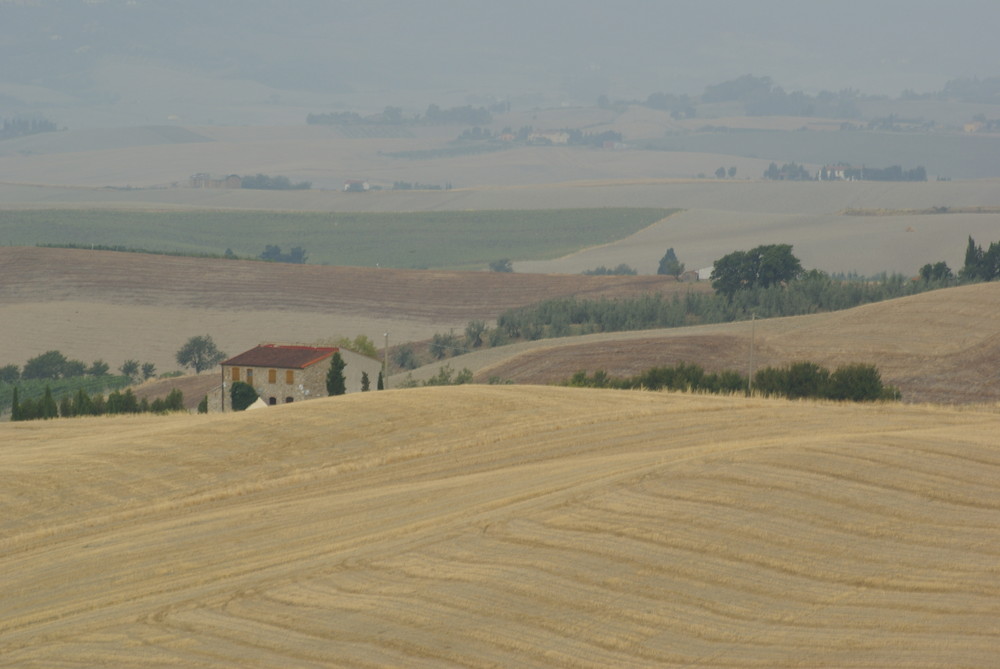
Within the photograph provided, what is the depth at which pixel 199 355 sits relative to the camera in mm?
126188

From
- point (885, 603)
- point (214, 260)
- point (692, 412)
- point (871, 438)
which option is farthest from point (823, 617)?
point (214, 260)

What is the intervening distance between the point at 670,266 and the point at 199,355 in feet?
201

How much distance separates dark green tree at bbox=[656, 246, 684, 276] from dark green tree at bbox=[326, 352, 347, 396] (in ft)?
285

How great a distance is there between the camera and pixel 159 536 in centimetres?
3709

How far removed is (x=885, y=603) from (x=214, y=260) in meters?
148

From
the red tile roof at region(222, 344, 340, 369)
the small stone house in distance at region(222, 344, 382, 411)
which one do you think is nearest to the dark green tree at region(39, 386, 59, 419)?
the small stone house in distance at region(222, 344, 382, 411)

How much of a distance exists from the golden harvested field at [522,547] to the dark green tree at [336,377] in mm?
33702

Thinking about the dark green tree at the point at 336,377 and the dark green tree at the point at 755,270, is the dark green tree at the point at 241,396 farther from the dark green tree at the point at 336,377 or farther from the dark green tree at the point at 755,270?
Result: the dark green tree at the point at 755,270

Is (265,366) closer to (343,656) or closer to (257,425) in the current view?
(257,425)

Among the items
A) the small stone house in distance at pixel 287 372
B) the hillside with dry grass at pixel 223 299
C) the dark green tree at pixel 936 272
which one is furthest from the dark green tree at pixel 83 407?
the dark green tree at pixel 936 272

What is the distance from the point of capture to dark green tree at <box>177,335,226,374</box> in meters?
125

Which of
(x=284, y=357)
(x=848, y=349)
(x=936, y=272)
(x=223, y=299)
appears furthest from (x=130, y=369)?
(x=936, y=272)

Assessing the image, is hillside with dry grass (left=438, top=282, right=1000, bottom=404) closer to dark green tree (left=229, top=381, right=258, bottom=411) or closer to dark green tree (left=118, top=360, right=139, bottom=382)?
dark green tree (left=229, top=381, right=258, bottom=411)

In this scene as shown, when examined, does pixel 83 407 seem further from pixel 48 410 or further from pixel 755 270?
pixel 755 270
